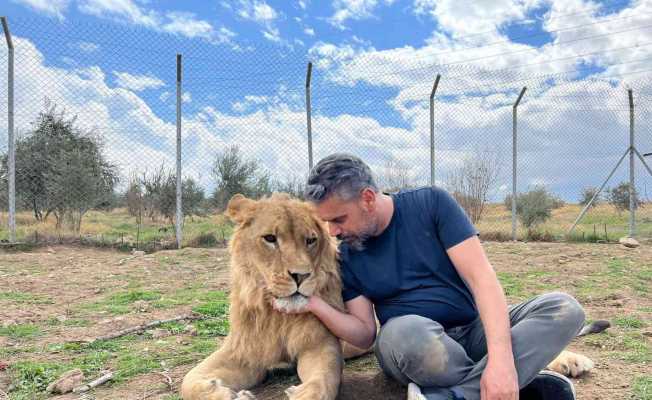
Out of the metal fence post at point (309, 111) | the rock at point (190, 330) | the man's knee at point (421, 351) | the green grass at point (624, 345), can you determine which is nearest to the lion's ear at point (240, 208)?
the man's knee at point (421, 351)

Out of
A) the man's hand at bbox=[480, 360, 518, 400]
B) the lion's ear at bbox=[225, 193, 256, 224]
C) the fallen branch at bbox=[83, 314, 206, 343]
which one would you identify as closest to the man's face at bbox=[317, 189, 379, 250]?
the lion's ear at bbox=[225, 193, 256, 224]

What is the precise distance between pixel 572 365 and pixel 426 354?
4.28ft

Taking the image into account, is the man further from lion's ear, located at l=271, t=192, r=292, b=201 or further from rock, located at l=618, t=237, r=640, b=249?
rock, located at l=618, t=237, r=640, b=249

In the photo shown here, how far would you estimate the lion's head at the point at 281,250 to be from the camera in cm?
302

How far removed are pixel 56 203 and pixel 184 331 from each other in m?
10.0

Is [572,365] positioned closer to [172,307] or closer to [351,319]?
[351,319]

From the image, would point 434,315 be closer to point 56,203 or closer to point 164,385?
point 164,385

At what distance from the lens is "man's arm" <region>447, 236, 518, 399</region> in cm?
248

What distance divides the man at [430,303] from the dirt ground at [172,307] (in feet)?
1.65

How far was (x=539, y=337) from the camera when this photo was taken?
106 inches

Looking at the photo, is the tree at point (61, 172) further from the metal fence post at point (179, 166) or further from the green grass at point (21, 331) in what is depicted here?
the green grass at point (21, 331)

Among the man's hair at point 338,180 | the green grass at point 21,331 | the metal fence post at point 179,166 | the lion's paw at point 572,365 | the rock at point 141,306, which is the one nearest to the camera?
the man's hair at point 338,180

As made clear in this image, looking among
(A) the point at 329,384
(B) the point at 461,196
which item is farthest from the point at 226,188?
(A) the point at 329,384

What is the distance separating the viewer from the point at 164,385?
3.69 m
